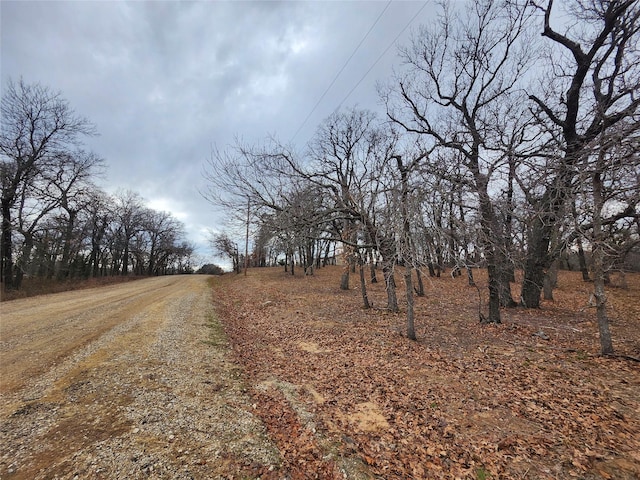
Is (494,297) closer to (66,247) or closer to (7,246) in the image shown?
(7,246)

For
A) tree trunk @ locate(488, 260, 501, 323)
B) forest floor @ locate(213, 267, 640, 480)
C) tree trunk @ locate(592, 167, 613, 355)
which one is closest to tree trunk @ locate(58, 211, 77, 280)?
forest floor @ locate(213, 267, 640, 480)

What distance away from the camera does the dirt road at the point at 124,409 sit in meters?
2.98

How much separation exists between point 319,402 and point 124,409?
9.49 ft

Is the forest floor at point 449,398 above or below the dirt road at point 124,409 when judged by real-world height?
below

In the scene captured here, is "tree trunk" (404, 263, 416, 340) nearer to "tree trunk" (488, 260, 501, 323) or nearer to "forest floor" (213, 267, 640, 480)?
"forest floor" (213, 267, 640, 480)

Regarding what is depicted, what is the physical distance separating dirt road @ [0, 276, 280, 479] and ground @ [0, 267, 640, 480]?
2cm

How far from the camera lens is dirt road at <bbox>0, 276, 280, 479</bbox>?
2.98 metres

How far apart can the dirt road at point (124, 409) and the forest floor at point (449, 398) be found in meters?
0.54

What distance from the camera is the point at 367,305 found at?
11875 millimetres

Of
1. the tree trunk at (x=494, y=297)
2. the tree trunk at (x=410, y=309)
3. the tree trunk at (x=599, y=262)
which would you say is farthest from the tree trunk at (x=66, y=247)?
the tree trunk at (x=599, y=262)

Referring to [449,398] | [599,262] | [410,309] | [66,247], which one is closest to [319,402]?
[449,398]

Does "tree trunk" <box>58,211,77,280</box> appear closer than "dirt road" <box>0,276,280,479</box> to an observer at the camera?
No

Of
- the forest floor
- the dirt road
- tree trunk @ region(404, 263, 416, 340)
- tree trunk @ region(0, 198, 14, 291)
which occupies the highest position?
tree trunk @ region(0, 198, 14, 291)

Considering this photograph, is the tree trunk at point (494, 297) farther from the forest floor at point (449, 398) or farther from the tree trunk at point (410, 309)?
the tree trunk at point (410, 309)
